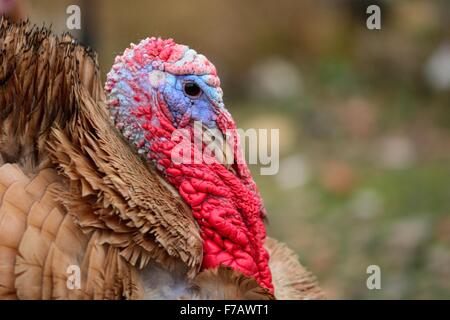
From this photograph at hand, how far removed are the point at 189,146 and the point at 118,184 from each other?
0.36 m

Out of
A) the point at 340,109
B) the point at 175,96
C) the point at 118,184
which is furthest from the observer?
the point at 340,109

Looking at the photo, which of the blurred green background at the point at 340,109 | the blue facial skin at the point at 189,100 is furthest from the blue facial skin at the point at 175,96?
the blurred green background at the point at 340,109

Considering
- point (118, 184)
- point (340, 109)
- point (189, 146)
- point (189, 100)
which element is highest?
point (340, 109)

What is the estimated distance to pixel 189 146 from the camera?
284 centimetres

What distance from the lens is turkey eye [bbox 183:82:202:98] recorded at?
2.84 meters

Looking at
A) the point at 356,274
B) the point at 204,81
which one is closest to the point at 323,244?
the point at 356,274

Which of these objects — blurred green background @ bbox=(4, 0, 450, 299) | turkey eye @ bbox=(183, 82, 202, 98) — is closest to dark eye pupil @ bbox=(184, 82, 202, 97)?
turkey eye @ bbox=(183, 82, 202, 98)

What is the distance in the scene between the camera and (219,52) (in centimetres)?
883

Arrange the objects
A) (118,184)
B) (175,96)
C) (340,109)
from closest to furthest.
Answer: (118,184) < (175,96) < (340,109)

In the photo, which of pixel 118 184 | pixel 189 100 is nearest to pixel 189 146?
pixel 189 100

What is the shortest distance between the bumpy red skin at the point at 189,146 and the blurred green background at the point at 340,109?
2186 millimetres

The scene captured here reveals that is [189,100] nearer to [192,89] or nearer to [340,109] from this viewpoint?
[192,89]

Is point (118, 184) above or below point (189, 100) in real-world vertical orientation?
below
